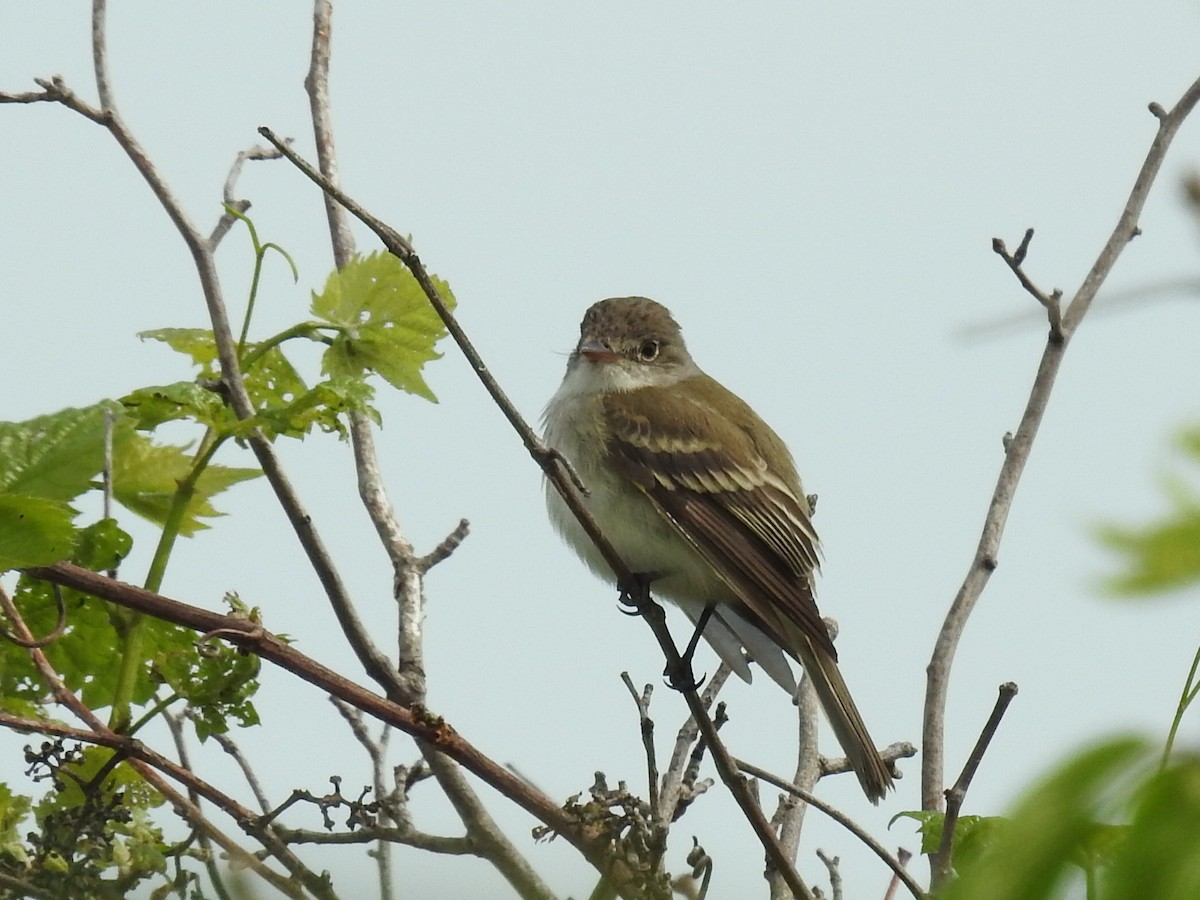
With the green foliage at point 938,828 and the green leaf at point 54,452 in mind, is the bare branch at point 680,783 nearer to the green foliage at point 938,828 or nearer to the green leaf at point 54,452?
the green foliage at point 938,828

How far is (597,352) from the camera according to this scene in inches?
199

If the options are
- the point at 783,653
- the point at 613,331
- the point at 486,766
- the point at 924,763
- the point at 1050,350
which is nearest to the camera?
the point at 486,766

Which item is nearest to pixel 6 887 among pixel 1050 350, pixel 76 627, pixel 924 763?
pixel 76 627

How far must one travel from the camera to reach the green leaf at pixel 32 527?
1.87 meters

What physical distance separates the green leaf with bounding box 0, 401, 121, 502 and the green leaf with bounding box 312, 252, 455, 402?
0.55 meters

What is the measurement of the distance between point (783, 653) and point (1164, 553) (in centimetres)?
361

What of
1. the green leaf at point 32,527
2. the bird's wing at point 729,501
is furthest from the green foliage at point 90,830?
the bird's wing at point 729,501

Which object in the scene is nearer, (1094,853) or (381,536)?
(1094,853)

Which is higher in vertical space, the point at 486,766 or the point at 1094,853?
the point at 486,766

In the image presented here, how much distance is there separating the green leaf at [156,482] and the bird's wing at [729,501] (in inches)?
83.3

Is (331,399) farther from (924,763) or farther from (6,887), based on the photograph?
(924,763)

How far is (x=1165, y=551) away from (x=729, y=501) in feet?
12.7

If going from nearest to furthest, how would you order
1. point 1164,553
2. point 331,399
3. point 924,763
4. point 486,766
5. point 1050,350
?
point 1164,553 → point 486,766 → point 331,399 → point 924,763 → point 1050,350

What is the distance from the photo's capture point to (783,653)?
4.33 metres
